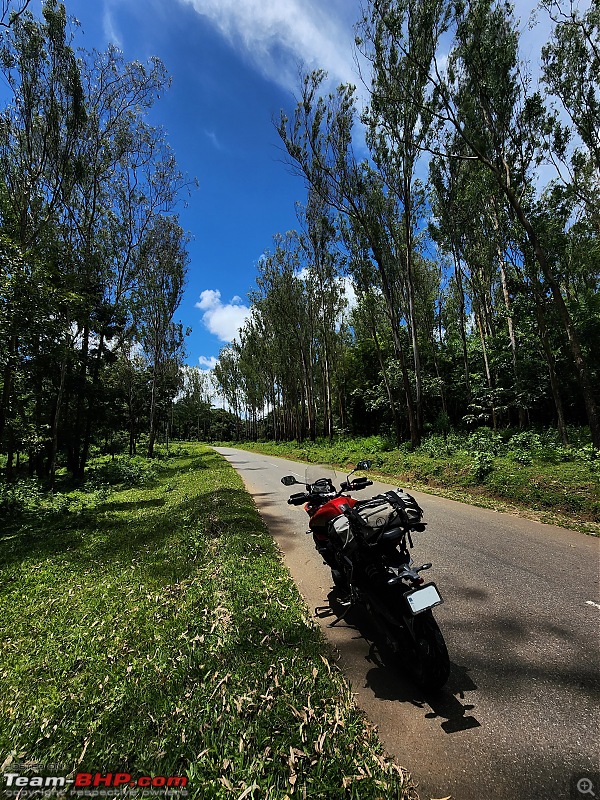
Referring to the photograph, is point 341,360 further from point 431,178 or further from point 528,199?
point 528,199

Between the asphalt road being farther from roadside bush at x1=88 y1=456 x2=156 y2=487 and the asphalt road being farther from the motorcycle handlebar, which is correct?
roadside bush at x1=88 y1=456 x2=156 y2=487

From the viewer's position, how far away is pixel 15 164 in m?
11.2

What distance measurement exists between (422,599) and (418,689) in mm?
790

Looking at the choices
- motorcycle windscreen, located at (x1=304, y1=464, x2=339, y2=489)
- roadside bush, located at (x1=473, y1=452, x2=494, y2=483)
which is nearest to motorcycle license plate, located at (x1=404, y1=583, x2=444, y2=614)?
motorcycle windscreen, located at (x1=304, y1=464, x2=339, y2=489)

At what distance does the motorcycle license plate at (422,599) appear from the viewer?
7.66 feet

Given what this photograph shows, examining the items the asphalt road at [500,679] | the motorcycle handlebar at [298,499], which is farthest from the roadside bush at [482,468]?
the motorcycle handlebar at [298,499]

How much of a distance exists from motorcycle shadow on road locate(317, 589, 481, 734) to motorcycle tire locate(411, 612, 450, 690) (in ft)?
0.30

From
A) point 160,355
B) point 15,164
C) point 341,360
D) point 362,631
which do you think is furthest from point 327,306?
point 362,631

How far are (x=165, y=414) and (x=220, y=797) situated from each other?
118 feet

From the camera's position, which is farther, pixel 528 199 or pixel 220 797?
pixel 528 199

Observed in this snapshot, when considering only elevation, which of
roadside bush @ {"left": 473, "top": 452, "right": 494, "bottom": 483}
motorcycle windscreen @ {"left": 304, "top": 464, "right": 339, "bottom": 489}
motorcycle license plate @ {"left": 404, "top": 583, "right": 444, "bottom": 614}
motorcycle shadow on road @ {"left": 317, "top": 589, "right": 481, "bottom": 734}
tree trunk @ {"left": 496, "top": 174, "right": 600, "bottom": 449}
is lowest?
motorcycle shadow on road @ {"left": 317, "top": 589, "right": 481, "bottom": 734}

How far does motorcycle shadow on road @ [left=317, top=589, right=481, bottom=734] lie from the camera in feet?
7.49

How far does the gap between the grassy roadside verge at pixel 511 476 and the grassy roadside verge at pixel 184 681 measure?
5257 mm
